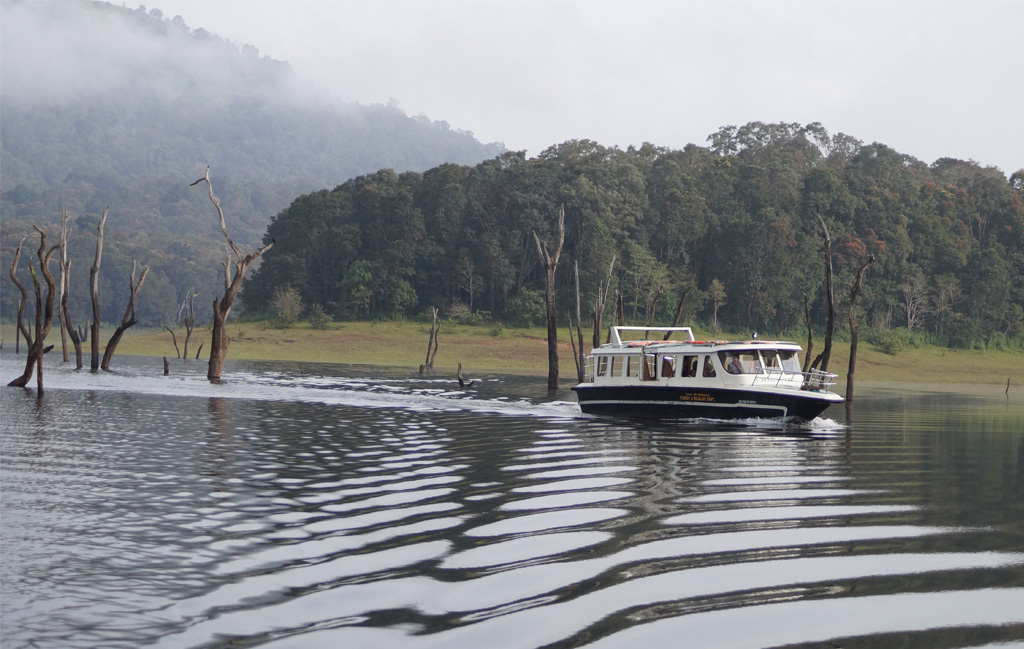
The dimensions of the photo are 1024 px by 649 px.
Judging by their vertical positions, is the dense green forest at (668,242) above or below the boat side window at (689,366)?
above

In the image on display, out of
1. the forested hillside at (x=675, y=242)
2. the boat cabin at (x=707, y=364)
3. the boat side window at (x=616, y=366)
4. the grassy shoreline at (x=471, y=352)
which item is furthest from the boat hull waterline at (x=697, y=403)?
the forested hillside at (x=675, y=242)

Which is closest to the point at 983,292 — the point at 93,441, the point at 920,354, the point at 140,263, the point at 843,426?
the point at 920,354

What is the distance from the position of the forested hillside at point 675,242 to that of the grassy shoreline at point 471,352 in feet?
21.7

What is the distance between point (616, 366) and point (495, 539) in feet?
79.0

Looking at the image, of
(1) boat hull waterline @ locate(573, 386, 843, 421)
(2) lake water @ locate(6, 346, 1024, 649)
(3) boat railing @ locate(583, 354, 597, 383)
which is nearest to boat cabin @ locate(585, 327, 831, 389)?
(1) boat hull waterline @ locate(573, 386, 843, 421)

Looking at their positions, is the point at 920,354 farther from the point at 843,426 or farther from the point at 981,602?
the point at 981,602

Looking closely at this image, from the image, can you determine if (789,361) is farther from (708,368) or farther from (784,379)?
(708,368)

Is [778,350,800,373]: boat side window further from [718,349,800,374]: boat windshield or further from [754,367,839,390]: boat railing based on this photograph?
[754,367,839,390]: boat railing

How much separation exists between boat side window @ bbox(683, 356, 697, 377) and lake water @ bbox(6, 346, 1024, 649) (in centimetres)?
792

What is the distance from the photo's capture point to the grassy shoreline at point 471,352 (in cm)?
7888

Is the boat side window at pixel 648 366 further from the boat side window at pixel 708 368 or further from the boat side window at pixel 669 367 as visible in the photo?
the boat side window at pixel 708 368

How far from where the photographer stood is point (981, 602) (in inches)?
415

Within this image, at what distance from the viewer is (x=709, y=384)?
33.8 meters

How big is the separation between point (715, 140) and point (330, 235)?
5838 cm
